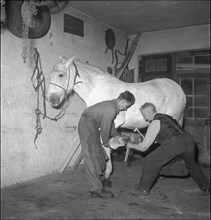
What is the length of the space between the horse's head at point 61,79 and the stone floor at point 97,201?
1.12 metres

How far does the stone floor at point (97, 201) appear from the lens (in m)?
2.35

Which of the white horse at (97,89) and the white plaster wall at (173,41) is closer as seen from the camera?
the white horse at (97,89)

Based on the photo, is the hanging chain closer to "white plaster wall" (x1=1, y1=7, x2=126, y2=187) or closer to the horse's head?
"white plaster wall" (x1=1, y1=7, x2=126, y2=187)

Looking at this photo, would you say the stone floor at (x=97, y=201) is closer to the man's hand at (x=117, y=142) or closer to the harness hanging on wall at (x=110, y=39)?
the man's hand at (x=117, y=142)

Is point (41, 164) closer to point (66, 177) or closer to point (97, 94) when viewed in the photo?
point (66, 177)

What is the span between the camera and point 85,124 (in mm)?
2797

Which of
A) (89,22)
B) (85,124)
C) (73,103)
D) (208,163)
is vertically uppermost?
(89,22)

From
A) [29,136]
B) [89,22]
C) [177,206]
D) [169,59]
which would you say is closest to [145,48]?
[169,59]

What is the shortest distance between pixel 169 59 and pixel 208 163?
2342 millimetres

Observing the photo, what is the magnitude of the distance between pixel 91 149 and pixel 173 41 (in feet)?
11.8

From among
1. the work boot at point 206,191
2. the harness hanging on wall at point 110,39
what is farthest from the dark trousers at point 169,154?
the harness hanging on wall at point 110,39

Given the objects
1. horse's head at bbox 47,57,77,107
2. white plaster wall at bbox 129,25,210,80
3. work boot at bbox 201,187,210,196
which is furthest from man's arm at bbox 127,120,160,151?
white plaster wall at bbox 129,25,210,80

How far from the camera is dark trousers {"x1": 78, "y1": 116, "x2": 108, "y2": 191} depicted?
9.04ft

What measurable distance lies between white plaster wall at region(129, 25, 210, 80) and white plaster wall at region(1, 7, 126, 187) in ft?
3.77
